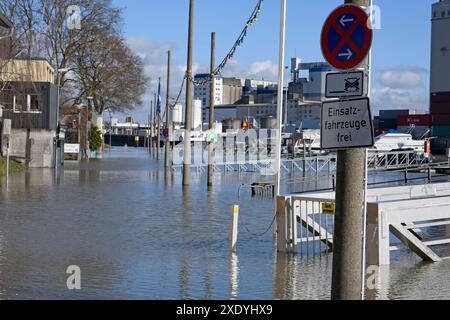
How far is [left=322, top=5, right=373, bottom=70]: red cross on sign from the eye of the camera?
736 centimetres

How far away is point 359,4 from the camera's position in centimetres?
761

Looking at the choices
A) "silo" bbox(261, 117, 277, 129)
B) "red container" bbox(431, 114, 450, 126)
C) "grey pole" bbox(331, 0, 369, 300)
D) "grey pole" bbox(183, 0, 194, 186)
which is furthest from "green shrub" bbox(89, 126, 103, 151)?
"red container" bbox(431, 114, 450, 126)

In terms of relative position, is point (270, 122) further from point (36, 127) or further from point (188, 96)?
point (188, 96)

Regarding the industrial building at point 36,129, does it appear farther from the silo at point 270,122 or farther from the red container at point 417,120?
the red container at point 417,120

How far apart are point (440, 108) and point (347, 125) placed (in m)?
141

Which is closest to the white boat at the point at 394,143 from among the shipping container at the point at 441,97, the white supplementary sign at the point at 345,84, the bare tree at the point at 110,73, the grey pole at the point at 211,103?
the bare tree at the point at 110,73

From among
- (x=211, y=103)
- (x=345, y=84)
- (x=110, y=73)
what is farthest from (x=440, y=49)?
(x=345, y=84)

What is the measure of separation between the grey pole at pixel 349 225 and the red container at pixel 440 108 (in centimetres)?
13941

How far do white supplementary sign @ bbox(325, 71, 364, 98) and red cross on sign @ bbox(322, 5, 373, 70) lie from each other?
0.27 feet

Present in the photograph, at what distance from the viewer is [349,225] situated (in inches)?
297

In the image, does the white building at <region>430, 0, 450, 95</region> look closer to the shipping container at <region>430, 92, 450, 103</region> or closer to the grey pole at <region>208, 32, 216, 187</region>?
the shipping container at <region>430, 92, 450, 103</region>

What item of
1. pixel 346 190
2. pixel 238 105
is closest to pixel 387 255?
pixel 346 190
